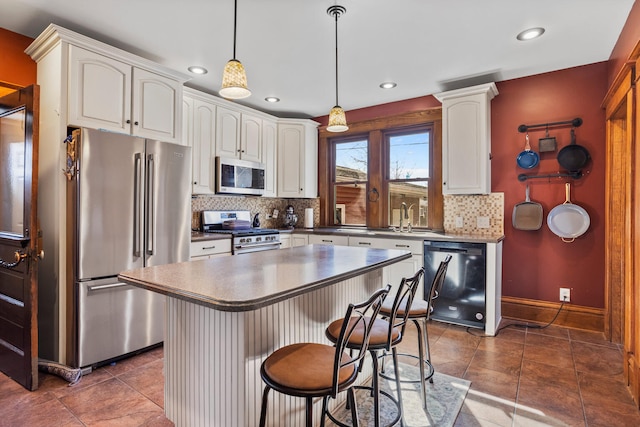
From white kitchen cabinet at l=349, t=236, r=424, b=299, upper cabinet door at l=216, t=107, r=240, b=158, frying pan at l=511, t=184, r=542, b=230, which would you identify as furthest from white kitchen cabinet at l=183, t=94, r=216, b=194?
frying pan at l=511, t=184, r=542, b=230

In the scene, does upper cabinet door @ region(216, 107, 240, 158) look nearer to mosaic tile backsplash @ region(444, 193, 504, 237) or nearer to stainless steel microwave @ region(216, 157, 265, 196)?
stainless steel microwave @ region(216, 157, 265, 196)

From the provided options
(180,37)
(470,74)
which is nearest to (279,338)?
(180,37)

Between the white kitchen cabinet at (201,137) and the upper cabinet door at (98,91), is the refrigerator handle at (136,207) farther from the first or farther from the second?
the white kitchen cabinet at (201,137)

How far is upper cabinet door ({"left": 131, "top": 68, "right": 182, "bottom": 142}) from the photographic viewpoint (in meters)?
2.87

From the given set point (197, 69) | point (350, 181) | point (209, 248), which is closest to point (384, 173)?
point (350, 181)

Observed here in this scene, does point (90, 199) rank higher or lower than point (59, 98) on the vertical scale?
lower

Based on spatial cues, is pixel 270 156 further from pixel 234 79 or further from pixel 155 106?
pixel 234 79

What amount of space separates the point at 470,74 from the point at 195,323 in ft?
11.6

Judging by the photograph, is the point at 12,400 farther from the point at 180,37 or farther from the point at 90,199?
A: the point at 180,37

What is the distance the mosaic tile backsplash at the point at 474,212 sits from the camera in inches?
146

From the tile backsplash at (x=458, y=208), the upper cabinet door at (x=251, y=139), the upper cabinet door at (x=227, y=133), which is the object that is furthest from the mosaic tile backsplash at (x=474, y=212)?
the upper cabinet door at (x=227, y=133)

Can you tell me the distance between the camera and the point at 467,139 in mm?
3650

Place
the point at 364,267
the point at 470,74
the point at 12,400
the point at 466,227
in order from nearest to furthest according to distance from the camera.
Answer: the point at 364,267, the point at 12,400, the point at 470,74, the point at 466,227

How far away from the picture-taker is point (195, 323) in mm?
1554
